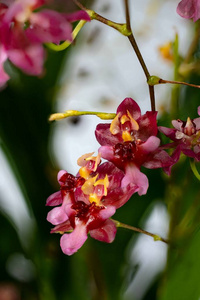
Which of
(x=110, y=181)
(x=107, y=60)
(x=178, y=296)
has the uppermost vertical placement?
(x=107, y=60)

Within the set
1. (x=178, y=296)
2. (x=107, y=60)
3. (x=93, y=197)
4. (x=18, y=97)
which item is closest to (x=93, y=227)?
(x=93, y=197)

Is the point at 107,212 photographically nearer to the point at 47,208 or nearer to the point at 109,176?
the point at 109,176

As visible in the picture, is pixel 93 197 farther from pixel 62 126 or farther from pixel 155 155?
pixel 62 126

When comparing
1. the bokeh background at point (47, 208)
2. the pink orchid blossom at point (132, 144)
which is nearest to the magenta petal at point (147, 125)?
the pink orchid blossom at point (132, 144)

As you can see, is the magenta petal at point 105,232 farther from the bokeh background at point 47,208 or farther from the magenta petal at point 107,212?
the bokeh background at point 47,208

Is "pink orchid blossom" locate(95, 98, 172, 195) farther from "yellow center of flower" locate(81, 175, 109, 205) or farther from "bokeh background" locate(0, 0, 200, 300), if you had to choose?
"bokeh background" locate(0, 0, 200, 300)

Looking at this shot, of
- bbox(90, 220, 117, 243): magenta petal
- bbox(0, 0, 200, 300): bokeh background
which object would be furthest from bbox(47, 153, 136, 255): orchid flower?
bbox(0, 0, 200, 300): bokeh background
